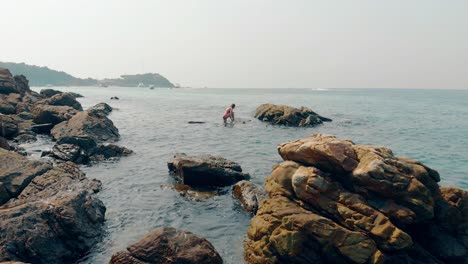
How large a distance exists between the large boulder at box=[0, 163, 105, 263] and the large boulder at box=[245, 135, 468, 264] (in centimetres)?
683

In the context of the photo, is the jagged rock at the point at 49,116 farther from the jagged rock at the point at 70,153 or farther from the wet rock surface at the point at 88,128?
the jagged rock at the point at 70,153

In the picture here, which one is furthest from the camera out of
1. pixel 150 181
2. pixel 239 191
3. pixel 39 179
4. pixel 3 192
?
pixel 150 181

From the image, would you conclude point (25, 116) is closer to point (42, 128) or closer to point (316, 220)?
point (42, 128)

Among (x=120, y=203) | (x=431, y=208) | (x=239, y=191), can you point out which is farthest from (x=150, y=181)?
(x=431, y=208)

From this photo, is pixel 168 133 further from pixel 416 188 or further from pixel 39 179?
pixel 416 188

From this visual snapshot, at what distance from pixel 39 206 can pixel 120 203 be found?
18.0 ft

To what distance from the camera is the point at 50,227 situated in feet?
45.9

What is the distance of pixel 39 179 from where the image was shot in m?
18.9

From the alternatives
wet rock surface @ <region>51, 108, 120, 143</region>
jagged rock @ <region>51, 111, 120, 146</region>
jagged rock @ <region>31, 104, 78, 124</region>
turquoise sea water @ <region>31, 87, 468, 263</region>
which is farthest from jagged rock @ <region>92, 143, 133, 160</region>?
jagged rock @ <region>31, 104, 78, 124</region>

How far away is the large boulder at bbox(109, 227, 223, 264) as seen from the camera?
12.6m

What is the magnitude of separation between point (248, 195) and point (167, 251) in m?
7.60

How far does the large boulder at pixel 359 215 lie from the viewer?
500 inches

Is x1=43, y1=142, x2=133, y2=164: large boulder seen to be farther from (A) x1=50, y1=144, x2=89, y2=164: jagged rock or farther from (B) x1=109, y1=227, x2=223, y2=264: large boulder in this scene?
(B) x1=109, y1=227, x2=223, y2=264: large boulder

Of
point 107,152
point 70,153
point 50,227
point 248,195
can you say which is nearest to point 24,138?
point 70,153
